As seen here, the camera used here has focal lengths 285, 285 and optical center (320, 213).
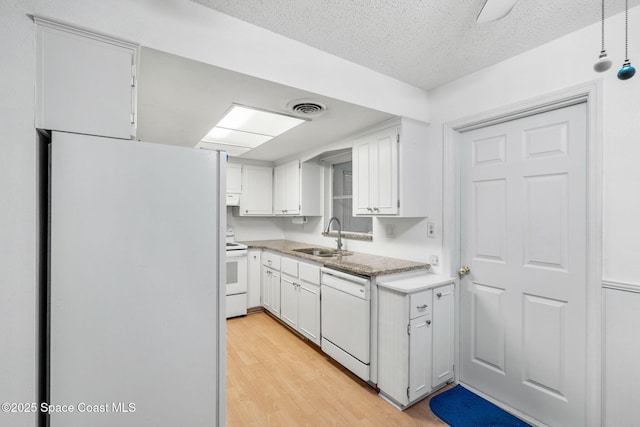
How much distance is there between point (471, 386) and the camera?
2.25 meters

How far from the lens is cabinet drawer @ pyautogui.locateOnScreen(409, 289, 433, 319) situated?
1982 millimetres

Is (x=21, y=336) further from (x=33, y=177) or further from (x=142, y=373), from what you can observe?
(x=33, y=177)

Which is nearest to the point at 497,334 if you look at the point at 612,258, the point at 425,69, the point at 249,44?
the point at 612,258

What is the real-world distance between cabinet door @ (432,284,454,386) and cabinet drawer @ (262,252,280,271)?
1981mm

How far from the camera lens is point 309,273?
291 centimetres

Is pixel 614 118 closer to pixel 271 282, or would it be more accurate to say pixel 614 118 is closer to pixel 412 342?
pixel 412 342

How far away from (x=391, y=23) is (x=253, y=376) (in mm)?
2762

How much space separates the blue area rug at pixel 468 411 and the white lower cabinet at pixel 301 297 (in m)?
1.16

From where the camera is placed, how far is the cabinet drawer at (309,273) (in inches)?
110

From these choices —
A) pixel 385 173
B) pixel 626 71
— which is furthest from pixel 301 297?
pixel 626 71

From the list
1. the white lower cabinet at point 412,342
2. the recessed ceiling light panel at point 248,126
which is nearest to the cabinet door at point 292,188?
the recessed ceiling light panel at point 248,126

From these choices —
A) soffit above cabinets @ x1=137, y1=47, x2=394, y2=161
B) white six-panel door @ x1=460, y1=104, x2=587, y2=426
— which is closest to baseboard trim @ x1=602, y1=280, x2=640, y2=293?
white six-panel door @ x1=460, y1=104, x2=587, y2=426

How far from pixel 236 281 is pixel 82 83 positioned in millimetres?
2940

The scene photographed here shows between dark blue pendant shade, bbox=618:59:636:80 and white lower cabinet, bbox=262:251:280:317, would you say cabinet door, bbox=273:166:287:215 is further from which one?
dark blue pendant shade, bbox=618:59:636:80
